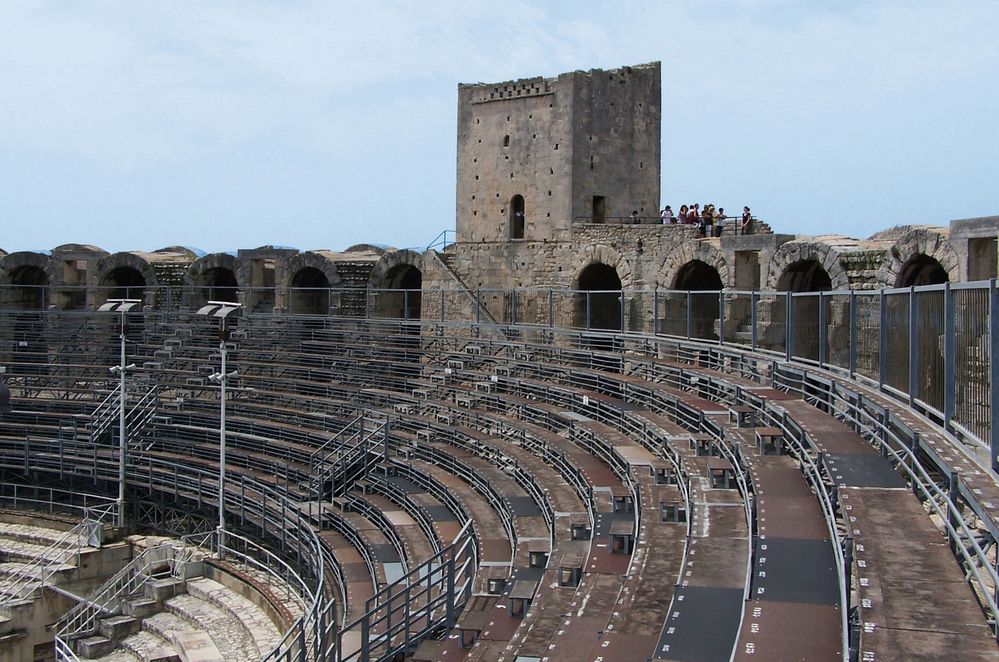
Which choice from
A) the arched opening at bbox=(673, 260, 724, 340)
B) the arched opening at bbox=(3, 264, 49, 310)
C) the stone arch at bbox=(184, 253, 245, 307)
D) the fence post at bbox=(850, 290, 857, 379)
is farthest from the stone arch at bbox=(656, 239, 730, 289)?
the arched opening at bbox=(3, 264, 49, 310)

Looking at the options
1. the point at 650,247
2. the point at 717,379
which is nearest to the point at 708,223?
the point at 650,247

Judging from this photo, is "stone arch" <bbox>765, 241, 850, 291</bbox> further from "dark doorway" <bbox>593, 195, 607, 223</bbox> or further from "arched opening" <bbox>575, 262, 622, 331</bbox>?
"dark doorway" <bbox>593, 195, 607, 223</bbox>

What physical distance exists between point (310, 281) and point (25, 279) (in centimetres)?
1043

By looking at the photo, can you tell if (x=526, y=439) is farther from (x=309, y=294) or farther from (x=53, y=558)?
(x=309, y=294)

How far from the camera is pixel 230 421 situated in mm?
26328

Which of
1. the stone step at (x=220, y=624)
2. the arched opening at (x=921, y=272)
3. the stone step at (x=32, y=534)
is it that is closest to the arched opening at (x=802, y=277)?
the arched opening at (x=921, y=272)

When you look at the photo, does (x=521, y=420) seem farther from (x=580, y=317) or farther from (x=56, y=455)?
(x=56, y=455)

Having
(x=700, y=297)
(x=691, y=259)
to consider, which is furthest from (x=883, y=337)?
(x=700, y=297)

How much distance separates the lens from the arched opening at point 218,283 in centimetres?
3319

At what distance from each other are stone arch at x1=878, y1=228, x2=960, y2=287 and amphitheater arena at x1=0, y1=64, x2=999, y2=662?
0.20ft

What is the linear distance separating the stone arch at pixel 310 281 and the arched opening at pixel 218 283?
220 cm

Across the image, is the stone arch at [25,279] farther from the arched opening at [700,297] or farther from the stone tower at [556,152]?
the arched opening at [700,297]

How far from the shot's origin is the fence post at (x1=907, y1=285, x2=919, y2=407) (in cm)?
1050

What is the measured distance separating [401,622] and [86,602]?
10.6m
